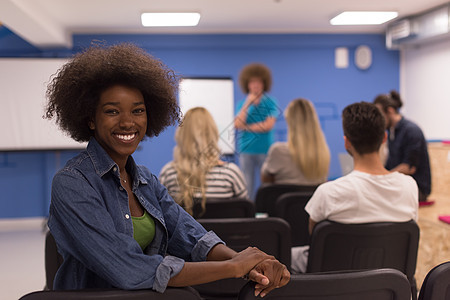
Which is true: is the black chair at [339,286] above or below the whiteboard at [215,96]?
below

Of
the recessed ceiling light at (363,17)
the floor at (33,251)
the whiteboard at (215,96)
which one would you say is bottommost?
the floor at (33,251)

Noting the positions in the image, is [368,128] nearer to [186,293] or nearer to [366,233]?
[366,233]


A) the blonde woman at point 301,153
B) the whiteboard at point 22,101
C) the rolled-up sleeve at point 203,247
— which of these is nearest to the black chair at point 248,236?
the rolled-up sleeve at point 203,247

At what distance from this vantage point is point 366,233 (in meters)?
1.69

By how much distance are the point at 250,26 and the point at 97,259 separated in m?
5.19

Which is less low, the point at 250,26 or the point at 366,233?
the point at 250,26

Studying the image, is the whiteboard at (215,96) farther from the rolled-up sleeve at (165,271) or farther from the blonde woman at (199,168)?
the rolled-up sleeve at (165,271)

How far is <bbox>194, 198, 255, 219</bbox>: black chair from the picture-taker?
2.21m

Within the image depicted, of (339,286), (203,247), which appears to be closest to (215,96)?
(203,247)

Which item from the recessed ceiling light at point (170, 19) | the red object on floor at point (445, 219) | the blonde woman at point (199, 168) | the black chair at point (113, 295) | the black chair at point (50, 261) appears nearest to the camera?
the black chair at point (113, 295)

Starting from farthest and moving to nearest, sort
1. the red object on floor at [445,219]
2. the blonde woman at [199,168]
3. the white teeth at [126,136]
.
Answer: the red object on floor at [445,219] < the blonde woman at [199,168] < the white teeth at [126,136]

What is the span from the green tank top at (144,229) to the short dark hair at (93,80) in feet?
1.05

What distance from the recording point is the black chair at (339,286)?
3.21 feet

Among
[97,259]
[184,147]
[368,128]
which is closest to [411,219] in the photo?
[368,128]
